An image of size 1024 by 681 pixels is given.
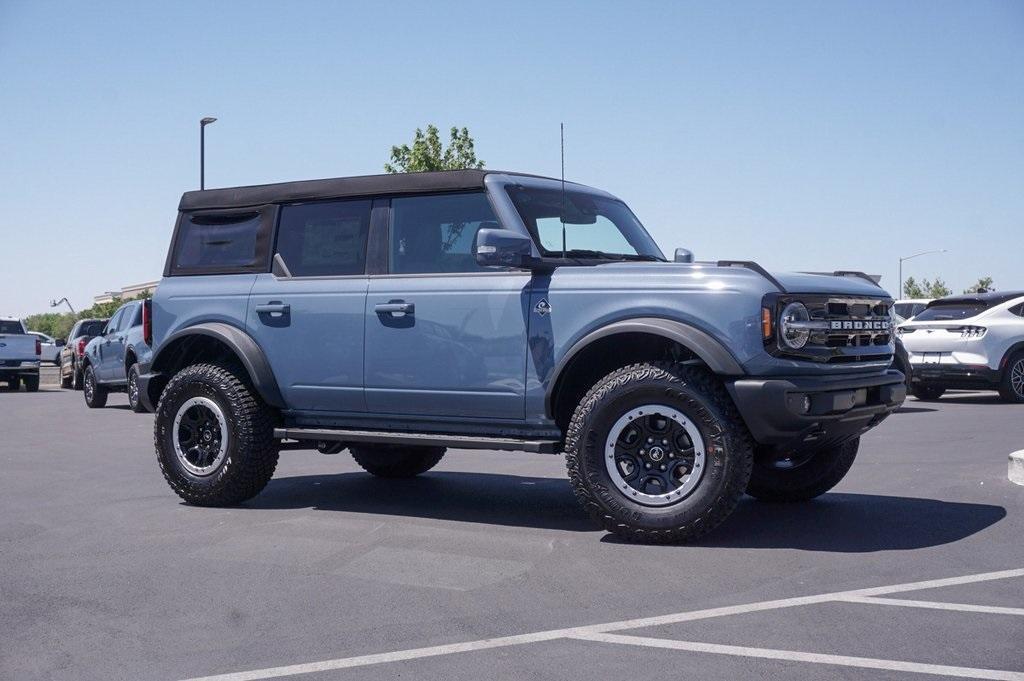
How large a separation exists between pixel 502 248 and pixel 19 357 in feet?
75.3

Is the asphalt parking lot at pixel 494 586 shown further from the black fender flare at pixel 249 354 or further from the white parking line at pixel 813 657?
the black fender flare at pixel 249 354

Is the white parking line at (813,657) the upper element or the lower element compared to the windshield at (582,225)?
lower

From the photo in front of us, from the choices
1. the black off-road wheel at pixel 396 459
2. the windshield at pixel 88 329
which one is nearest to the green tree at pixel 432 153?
the windshield at pixel 88 329

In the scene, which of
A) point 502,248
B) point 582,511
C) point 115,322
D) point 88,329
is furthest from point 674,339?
point 88,329

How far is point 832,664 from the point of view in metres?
3.96

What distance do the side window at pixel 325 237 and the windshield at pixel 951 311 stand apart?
1200cm

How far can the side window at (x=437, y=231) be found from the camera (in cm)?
699

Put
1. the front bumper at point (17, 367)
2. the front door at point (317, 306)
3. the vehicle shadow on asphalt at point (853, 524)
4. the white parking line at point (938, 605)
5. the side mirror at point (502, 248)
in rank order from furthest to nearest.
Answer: the front bumper at point (17, 367) < the front door at point (317, 306) < the side mirror at point (502, 248) < the vehicle shadow on asphalt at point (853, 524) < the white parking line at point (938, 605)

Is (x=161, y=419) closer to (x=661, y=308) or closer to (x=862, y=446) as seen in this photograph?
(x=661, y=308)

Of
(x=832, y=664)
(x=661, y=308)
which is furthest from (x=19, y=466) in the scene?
(x=832, y=664)

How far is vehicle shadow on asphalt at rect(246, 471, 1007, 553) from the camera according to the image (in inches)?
244

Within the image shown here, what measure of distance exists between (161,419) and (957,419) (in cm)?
985

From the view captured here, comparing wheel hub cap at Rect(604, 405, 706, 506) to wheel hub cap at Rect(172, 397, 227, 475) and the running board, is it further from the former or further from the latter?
wheel hub cap at Rect(172, 397, 227, 475)

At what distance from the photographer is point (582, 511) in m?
7.38
